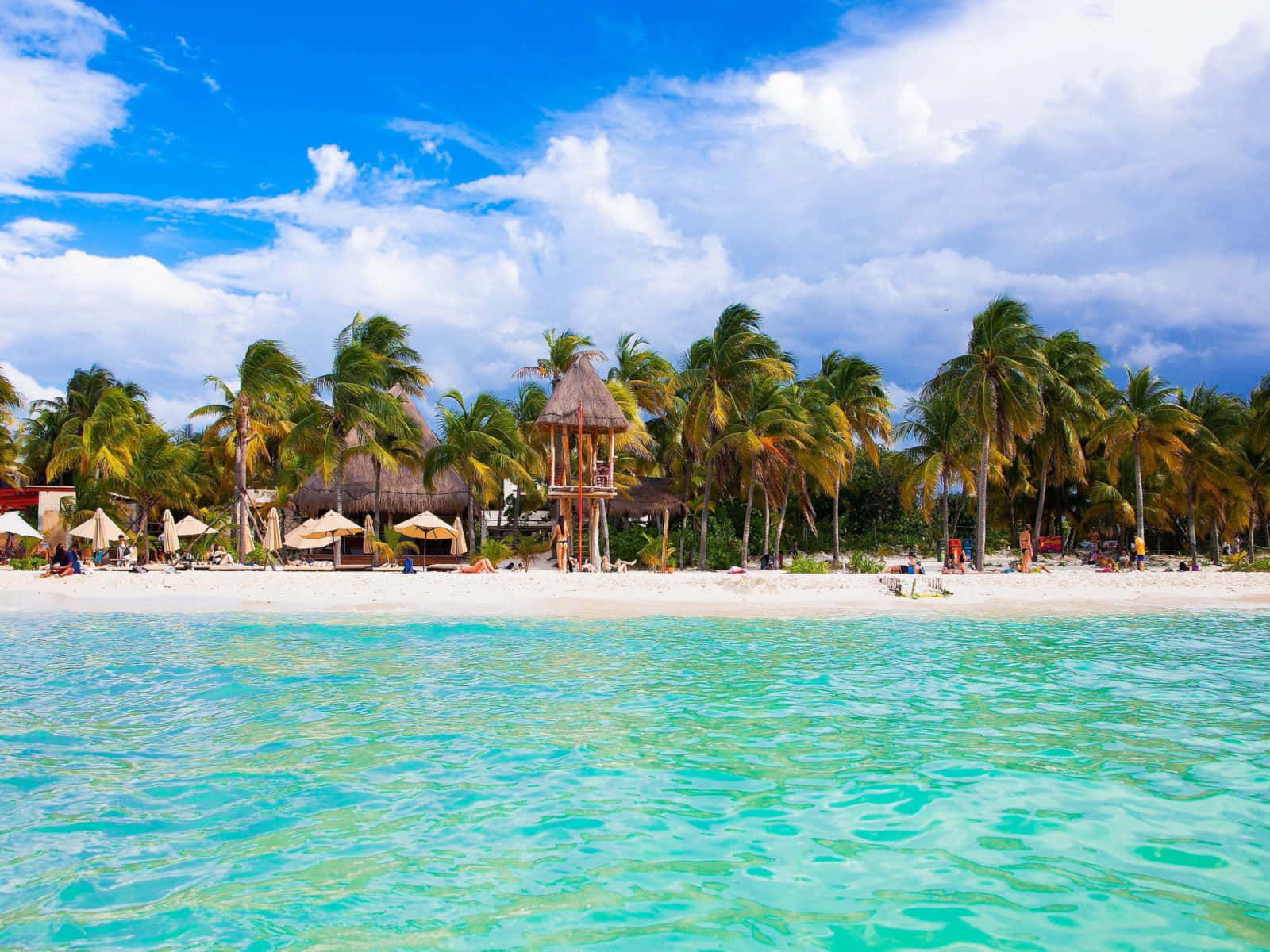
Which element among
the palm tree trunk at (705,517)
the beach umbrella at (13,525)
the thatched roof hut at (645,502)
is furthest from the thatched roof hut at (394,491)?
the palm tree trunk at (705,517)

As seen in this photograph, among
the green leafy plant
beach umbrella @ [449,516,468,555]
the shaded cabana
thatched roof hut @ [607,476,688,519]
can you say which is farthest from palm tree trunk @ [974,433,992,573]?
the shaded cabana

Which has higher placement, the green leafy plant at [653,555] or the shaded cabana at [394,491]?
the shaded cabana at [394,491]

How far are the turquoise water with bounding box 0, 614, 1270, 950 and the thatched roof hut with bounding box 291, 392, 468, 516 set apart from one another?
20159mm

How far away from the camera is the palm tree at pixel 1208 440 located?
93.5 feet

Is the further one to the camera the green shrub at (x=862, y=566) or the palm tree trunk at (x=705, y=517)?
the palm tree trunk at (x=705, y=517)

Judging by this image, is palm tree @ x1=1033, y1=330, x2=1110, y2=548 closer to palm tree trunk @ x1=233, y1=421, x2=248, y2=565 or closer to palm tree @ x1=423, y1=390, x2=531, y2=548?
palm tree @ x1=423, y1=390, x2=531, y2=548

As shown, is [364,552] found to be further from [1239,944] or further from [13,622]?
[1239,944]

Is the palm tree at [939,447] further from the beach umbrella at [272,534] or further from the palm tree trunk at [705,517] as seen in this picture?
the beach umbrella at [272,534]

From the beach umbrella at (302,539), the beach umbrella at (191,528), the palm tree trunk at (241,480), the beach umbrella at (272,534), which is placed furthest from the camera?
the beach umbrella at (191,528)

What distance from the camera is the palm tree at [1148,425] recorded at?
27.3 m

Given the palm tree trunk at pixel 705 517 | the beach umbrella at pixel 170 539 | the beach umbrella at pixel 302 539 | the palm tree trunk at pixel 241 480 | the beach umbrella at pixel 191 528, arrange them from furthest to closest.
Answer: the palm tree trunk at pixel 705 517, the beach umbrella at pixel 191 528, the beach umbrella at pixel 302 539, the palm tree trunk at pixel 241 480, the beach umbrella at pixel 170 539

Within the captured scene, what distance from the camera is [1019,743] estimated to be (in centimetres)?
634

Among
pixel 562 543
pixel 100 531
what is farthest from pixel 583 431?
pixel 100 531

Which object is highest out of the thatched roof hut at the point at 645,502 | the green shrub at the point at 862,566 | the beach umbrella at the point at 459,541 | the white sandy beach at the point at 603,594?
the thatched roof hut at the point at 645,502
